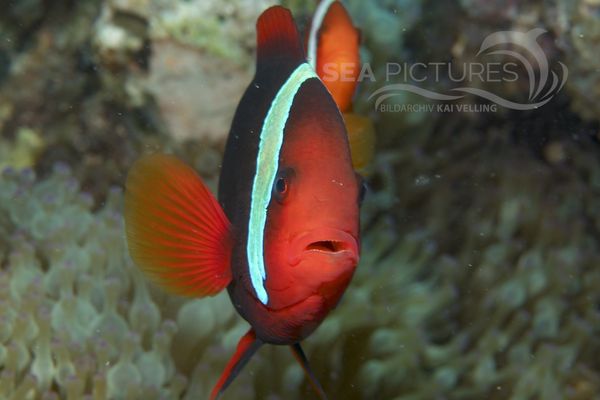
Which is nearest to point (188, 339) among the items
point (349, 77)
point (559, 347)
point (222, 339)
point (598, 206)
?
point (222, 339)

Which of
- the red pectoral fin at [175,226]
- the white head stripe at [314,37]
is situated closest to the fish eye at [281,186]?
the red pectoral fin at [175,226]

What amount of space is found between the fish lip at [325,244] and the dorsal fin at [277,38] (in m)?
0.40

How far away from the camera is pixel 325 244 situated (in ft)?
2.57

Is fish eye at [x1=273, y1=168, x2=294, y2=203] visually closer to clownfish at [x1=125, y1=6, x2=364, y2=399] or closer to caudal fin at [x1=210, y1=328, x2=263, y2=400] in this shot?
clownfish at [x1=125, y1=6, x2=364, y2=399]

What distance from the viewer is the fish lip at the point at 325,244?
745mm

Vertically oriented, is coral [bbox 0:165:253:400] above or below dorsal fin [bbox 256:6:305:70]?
below

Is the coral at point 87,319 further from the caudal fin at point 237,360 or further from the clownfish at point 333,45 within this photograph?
the clownfish at point 333,45

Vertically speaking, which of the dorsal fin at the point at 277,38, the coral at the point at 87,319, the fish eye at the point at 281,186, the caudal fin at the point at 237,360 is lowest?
the coral at the point at 87,319

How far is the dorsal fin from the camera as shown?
106 centimetres

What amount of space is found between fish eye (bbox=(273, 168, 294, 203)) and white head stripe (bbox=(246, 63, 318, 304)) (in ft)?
0.13

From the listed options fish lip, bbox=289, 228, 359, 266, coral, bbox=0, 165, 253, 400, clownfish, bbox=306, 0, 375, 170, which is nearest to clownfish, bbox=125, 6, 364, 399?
fish lip, bbox=289, 228, 359, 266

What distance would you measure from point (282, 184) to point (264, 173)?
0.10 meters

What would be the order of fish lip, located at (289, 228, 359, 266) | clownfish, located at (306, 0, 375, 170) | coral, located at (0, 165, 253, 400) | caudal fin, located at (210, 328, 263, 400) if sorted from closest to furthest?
1. fish lip, located at (289, 228, 359, 266)
2. caudal fin, located at (210, 328, 263, 400)
3. coral, located at (0, 165, 253, 400)
4. clownfish, located at (306, 0, 375, 170)

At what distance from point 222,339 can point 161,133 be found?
1.07 meters
